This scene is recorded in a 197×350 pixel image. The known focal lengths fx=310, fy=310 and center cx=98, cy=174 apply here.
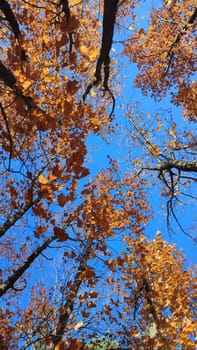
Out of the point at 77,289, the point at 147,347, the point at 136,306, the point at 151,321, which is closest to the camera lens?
the point at 147,347

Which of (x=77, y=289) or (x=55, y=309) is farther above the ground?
(x=77, y=289)

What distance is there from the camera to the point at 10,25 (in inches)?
195

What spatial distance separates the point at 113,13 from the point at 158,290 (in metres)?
7.19

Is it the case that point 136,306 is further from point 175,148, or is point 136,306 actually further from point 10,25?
point 10,25

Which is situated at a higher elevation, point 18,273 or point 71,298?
point 71,298

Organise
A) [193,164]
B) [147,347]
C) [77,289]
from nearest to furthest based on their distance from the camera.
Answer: [193,164], [147,347], [77,289]

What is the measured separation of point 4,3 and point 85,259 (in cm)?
660

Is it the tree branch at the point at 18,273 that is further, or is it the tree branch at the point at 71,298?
the tree branch at the point at 71,298

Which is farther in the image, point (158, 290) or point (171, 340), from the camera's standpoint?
point (158, 290)

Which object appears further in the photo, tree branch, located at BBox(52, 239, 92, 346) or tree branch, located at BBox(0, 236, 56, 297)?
tree branch, located at BBox(52, 239, 92, 346)

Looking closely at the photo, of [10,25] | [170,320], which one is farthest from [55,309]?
[10,25]

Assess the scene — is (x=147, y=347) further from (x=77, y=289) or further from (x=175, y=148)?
(x=175, y=148)

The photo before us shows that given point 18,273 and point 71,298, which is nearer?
point 18,273

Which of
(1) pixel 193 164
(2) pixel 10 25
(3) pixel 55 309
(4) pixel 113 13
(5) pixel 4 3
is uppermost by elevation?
(1) pixel 193 164
